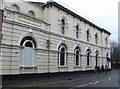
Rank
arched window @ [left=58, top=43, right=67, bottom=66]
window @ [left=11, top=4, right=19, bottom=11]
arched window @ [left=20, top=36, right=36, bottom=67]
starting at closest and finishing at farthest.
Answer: arched window @ [left=20, top=36, right=36, bottom=67] < window @ [left=11, top=4, right=19, bottom=11] < arched window @ [left=58, top=43, right=67, bottom=66]

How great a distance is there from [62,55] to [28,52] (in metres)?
7.68

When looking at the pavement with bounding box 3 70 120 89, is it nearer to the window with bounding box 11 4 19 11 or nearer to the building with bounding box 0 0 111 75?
the building with bounding box 0 0 111 75

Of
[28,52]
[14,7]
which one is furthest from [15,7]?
[28,52]

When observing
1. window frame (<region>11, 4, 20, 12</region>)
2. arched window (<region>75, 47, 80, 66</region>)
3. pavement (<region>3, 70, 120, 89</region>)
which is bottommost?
pavement (<region>3, 70, 120, 89</region>)

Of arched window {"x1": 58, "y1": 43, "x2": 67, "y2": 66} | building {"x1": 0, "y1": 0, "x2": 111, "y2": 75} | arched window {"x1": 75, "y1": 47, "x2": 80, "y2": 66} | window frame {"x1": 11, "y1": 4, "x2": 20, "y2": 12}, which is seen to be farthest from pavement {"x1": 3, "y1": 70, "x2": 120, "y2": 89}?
arched window {"x1": 75, "y1": 47, "x2": 80, "y2": 66}

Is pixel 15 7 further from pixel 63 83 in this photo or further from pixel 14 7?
pixel 63 83

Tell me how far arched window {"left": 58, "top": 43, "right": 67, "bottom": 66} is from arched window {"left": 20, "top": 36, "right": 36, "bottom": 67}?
5.84 meters

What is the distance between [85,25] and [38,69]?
1596cm

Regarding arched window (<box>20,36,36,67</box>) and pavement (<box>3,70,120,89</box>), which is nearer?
pavement (<box>3,70,120,89</box>)

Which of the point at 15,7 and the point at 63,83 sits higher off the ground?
the point at 15,7

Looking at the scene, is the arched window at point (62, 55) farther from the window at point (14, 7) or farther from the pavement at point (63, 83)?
the window at point (14, 7)

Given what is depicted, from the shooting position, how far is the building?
72.7ft

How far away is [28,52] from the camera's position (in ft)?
→ 81.0

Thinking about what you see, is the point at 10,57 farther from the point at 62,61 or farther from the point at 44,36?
the point at 62,61
